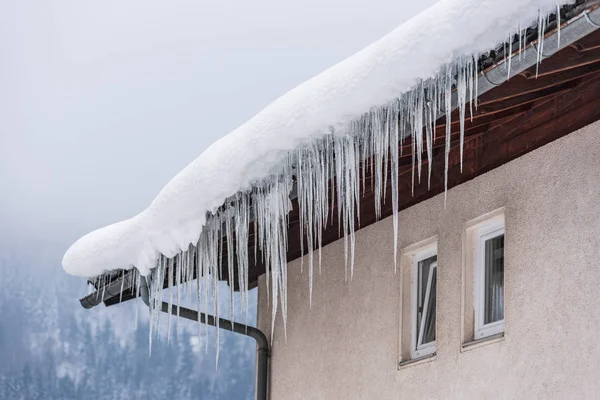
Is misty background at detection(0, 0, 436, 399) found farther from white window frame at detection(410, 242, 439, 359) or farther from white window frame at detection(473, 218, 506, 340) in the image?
white window frame at detection(473, 218, 506, 340)

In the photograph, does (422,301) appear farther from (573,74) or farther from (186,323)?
(186,323)

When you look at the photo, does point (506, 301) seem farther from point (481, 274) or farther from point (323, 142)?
point (323, 142)

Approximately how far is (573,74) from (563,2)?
3.78 feet

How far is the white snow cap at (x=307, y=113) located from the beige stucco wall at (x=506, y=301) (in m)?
1.12

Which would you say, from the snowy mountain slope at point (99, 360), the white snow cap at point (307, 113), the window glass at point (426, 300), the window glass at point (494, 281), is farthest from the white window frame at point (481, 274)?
the snowy mountain slope at point (99, 360)

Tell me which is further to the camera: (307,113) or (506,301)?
(506,301)

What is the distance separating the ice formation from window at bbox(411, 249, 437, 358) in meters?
0.23

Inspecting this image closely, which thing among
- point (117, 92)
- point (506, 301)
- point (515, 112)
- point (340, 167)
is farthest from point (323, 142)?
point (117, 92)

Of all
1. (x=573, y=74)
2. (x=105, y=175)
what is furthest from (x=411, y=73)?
(x=105, y=175)

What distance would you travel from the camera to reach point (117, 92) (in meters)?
127

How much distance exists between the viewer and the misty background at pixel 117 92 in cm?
11675

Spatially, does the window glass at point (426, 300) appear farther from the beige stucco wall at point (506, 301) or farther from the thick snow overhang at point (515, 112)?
the thick snow overhang at point (515, 112)

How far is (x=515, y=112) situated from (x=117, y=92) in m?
122

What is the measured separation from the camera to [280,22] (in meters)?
124
